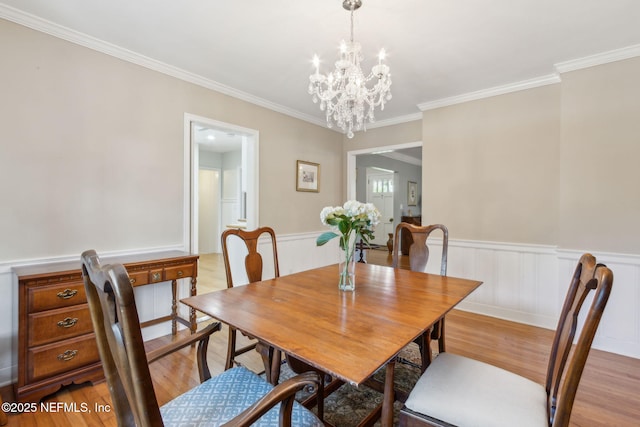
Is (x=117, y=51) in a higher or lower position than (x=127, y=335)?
higher

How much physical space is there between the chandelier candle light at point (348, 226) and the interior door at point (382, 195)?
644 centimetres

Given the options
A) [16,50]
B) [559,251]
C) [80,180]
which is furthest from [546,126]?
[16,50]

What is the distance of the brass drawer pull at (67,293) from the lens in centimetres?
189

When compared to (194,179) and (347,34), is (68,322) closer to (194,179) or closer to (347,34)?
(194,179)

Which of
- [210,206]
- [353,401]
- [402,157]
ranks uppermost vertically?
[402,157]

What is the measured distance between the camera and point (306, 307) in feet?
4.54

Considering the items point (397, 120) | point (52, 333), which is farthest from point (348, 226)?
point (397, 120)

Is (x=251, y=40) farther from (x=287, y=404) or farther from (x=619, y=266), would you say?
(x=619, y=266)

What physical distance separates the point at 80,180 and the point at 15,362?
1.36 metres

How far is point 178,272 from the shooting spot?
8.34 ft

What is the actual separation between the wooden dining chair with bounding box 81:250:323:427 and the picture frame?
300 centimetres

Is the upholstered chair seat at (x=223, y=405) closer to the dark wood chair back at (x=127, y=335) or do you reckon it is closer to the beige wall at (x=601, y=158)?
the dark wood chair back at (x=127, y=335)

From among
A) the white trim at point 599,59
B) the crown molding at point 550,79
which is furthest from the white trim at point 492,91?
the white trim at point 599,59

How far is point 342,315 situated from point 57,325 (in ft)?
6.34
